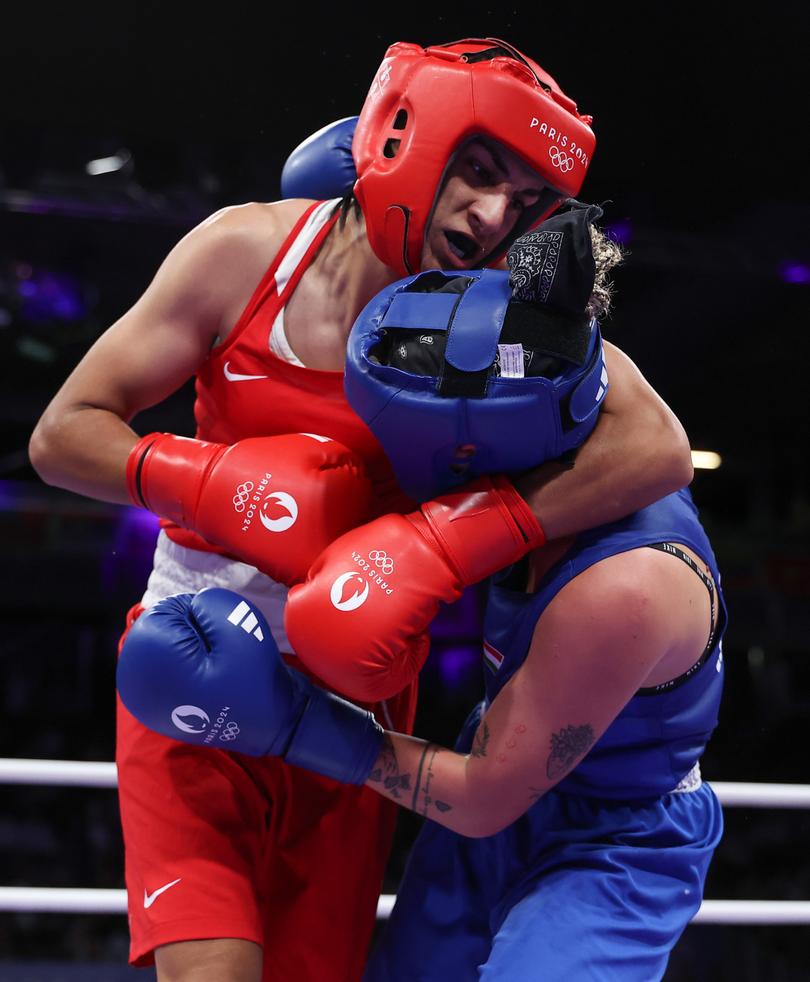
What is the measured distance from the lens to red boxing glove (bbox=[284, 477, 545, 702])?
118 centimetres

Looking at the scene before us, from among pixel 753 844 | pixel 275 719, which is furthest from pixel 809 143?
pixel 753 844

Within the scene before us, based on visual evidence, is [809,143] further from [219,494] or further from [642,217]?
[219,494]

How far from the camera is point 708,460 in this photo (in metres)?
8.57

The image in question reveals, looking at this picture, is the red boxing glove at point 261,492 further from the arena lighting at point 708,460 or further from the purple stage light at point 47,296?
the arena lighting at point 708,460

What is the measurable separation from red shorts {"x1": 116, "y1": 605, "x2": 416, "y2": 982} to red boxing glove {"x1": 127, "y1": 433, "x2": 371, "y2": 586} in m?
0.34

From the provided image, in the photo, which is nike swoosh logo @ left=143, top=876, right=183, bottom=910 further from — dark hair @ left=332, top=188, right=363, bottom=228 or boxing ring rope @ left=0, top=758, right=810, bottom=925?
dark hair @ left=332, top=188, right=363, bottom=228

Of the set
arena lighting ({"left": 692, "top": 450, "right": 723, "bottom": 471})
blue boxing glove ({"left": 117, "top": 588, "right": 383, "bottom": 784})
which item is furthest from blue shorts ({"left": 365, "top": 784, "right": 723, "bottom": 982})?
arena lighting ({"left": 692, "top": 450, "right": 723, "bottom": 471})

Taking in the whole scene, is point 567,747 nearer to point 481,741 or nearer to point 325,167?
point 481,741

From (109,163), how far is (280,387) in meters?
4.08

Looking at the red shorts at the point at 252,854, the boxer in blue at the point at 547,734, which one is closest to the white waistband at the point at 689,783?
the boxer in blue at the point at 547,734

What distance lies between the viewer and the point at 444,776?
1.34 m

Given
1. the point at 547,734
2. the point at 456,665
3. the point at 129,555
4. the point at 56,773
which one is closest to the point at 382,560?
the point at 547,734

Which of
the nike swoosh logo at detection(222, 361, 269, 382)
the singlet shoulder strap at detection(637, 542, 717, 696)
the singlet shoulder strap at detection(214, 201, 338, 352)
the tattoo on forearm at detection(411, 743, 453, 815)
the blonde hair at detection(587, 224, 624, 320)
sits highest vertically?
the blonde hair at detection(587, 224, 624, 320)

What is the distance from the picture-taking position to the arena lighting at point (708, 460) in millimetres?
8523
